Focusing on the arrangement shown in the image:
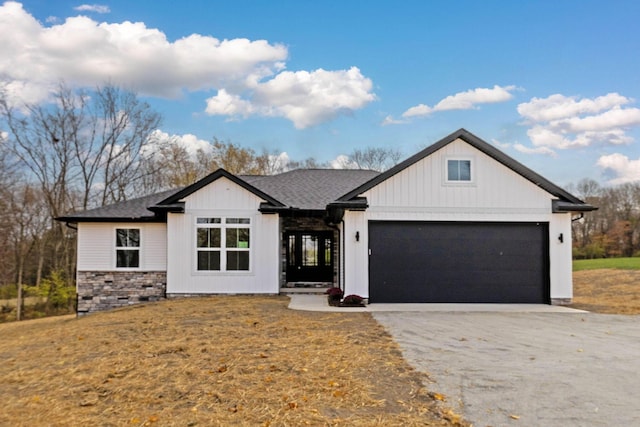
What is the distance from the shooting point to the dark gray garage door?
507 inches

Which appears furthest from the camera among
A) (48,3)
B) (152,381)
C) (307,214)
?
(48,3)

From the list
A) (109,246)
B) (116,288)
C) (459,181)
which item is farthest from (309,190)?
(116,288)

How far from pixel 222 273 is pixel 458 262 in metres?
6.78

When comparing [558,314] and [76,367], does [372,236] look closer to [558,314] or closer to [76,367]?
[558,314]

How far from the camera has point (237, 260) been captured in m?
14.6

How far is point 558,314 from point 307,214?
770 centimetres

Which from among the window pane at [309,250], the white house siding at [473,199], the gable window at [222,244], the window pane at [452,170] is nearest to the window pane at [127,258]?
the gable window at [222,244]

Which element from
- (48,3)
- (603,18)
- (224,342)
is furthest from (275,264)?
(48,3)

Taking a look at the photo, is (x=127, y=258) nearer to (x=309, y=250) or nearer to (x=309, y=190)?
(x=309, y=250)

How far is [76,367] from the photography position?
6227 mm

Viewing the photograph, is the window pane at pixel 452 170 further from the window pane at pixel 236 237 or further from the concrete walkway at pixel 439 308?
the window pane at pixel 236 237

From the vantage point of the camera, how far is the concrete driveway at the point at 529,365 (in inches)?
179

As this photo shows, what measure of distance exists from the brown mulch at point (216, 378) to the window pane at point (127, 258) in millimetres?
5984

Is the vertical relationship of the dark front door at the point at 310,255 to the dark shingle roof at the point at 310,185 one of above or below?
below
